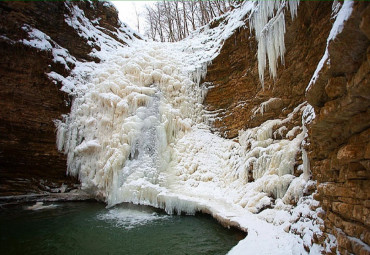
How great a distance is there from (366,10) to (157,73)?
9.33m

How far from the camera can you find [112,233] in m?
5.35

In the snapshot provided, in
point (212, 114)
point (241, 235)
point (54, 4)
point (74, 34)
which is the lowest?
point (241, 235)

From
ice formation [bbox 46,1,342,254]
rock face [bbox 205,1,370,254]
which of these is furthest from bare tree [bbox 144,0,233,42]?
rock face [bbox 205,1,370,254]

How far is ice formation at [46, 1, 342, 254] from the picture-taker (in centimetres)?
489

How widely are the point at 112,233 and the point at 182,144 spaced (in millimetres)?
4601

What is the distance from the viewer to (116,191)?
7.45 metres

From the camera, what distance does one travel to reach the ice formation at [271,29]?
638 cm

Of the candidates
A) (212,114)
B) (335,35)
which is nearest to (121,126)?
(212,114)

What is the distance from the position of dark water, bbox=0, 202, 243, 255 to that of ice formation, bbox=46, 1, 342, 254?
452 millimetres

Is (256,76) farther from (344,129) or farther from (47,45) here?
(47,45)

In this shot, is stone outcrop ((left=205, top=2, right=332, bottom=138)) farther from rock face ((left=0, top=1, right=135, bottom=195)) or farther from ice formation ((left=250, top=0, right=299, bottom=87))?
rock face ((left=0, top=1, right=135, bottom=195))

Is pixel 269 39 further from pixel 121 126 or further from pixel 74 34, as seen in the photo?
pixel 74 34

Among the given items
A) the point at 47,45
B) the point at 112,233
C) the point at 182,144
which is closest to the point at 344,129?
the point at 112,233

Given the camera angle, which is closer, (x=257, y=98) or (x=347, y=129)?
(x=347, y=129)
